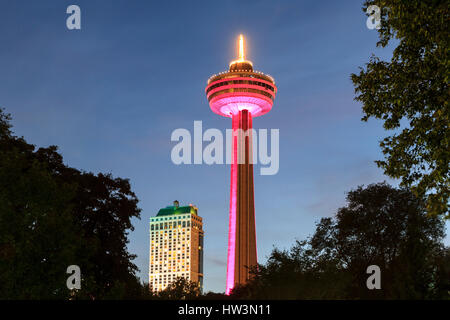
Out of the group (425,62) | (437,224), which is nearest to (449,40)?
(425,62)

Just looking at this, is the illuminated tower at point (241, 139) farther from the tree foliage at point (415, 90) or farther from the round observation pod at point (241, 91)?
the tree foliage at point (415, 90)

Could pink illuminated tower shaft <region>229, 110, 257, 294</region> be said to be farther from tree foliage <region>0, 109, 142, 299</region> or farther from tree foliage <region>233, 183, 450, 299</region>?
tree foliage <region>0, 109, 142, 299</region>

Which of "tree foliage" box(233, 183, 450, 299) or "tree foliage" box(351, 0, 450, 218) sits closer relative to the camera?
"tree foliage" box(351, 0, 450, 218)

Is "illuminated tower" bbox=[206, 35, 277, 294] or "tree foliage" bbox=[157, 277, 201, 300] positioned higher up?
"illuminated tower" bbox=[206, 35, 277, 294]

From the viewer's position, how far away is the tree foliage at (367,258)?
2906 cm

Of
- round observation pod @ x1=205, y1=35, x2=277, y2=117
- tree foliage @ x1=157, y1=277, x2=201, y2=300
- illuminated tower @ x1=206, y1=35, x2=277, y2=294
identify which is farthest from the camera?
round observation pod @ x1=205, y1=35, x2=277, y2=117

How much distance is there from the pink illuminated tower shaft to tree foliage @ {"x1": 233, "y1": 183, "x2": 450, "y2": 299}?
7615cm

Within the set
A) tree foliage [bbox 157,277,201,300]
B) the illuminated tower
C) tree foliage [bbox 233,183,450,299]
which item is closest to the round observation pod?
the illuminated tower

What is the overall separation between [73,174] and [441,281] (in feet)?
88.0

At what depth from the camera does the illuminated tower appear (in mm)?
135750

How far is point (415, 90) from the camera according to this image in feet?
79.2

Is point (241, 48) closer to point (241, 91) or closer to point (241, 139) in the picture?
point (241, 91)

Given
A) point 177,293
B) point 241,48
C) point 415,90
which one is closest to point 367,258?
point 177,293

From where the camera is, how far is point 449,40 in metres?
20.8
